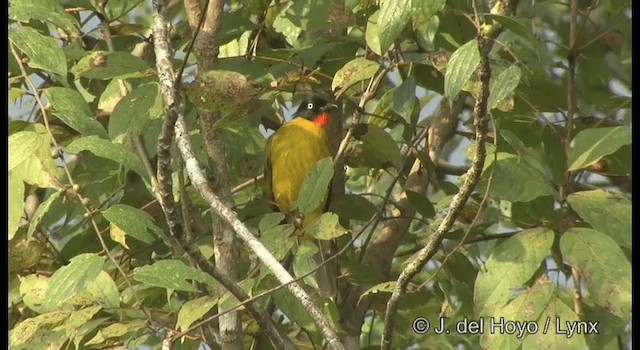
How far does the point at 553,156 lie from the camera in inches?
141

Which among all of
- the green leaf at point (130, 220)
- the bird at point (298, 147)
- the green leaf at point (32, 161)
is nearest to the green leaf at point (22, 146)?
the green leaf at point (32, 161)

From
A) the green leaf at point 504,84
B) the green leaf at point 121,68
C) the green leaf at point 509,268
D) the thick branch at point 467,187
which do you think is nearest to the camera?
the thick branch at point 467,187

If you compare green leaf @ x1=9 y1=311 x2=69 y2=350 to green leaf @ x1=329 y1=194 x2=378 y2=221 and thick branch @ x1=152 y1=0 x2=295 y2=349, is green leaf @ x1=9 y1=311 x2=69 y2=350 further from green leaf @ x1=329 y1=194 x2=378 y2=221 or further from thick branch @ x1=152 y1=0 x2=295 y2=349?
green leaf @ x1=329 y1=194 x2=378 y2=221

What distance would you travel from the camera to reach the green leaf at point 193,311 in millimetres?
3000

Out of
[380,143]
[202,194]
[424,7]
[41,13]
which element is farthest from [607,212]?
[41,13]

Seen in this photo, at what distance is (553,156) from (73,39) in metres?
1.64

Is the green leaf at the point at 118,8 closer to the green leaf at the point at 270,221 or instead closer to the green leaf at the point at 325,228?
the green leaf at the point at 270,221

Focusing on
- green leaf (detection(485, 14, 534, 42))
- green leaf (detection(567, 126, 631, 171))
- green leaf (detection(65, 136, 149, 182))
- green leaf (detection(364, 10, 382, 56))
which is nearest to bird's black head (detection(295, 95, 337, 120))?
green leaf (detection(364, 10, 382, 56))

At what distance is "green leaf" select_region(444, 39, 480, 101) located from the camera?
253cm

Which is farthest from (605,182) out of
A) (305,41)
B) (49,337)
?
(49,337)

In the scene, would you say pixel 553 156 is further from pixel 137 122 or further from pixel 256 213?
pixel 137 122

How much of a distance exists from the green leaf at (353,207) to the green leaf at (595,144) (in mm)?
961

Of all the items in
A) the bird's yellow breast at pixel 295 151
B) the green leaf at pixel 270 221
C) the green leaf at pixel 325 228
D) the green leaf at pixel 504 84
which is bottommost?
the bird's yellow breast at pixel 295 151

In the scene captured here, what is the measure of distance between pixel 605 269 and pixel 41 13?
1648 mm
